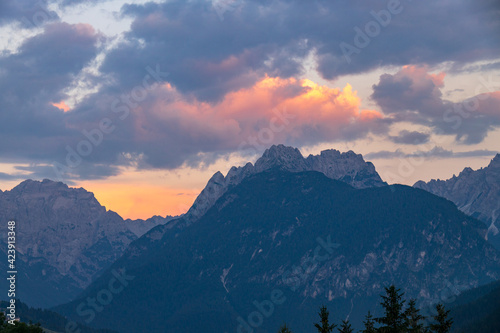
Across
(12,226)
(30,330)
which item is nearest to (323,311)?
(30,330)

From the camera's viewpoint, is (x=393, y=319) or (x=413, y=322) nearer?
(x=393, y=319)

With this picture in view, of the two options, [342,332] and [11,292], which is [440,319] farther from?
[11,292]

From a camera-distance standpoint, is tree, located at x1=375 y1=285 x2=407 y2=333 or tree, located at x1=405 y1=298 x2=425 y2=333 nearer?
tree, located at x1=375 y1=285 x2=407 y2=333

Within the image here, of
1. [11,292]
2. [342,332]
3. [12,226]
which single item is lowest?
[342,332]

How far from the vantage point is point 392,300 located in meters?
114

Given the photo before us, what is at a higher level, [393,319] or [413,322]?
[393,319]

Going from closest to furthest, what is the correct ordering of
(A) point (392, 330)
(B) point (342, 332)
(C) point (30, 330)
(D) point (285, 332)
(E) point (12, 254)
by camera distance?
1. (A) point (392, 330)
2. (B) point (342, 332)
3. (D) point (285, 332)
4. (C) point (30, 330)
5. (E) point (12, 254)

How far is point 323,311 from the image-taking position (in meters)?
123

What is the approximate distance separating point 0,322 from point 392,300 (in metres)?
116

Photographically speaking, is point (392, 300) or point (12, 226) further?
point (12, 226)

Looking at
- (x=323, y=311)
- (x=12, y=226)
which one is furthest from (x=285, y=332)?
(x=12, y=226)

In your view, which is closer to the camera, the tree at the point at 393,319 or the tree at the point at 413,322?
the tree at the point at 393,319

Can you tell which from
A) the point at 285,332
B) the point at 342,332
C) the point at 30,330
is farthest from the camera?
the point at 30,330

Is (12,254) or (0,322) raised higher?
(12,254)
